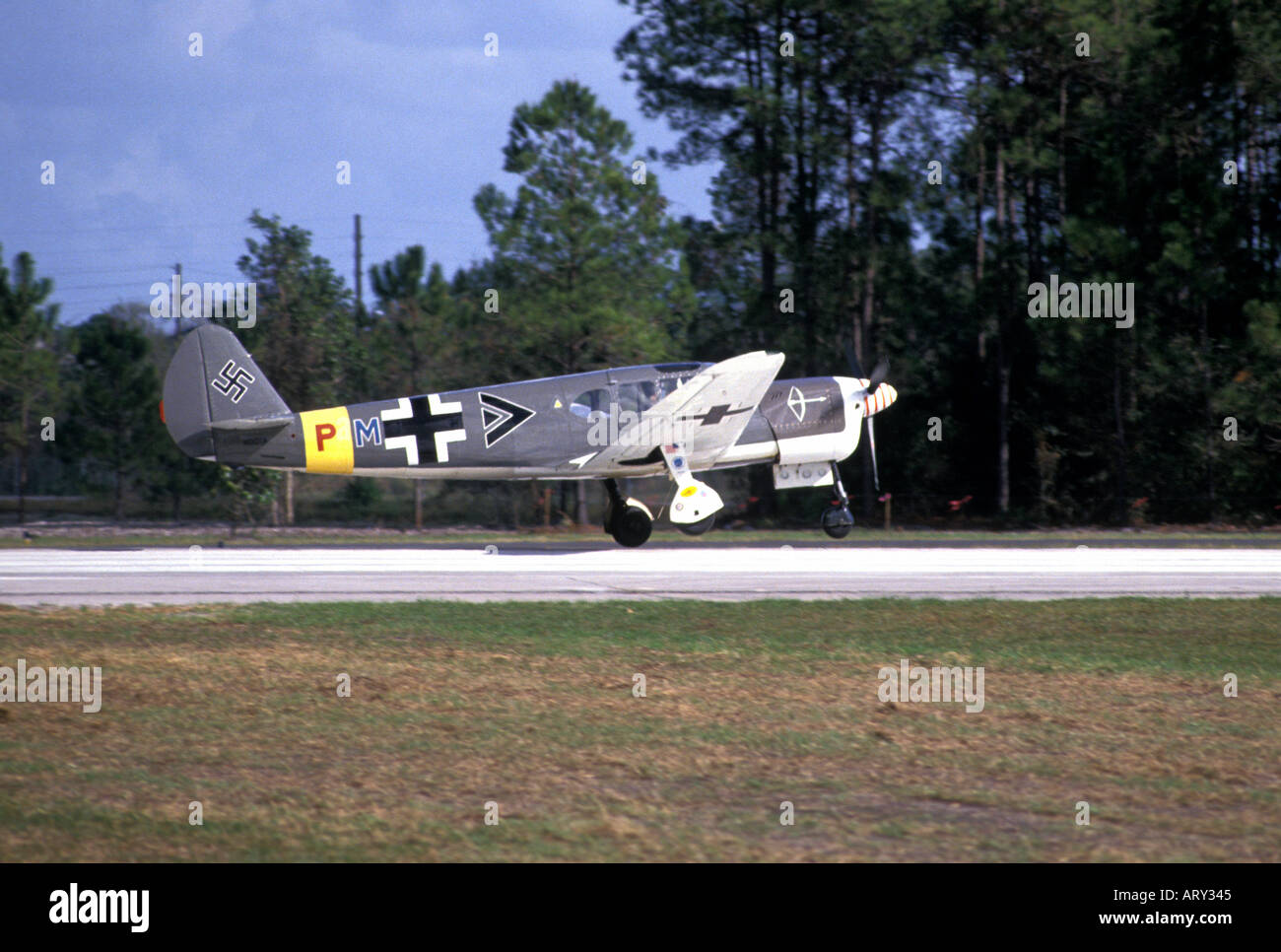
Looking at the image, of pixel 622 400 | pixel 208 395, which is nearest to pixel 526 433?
pixel 622 400

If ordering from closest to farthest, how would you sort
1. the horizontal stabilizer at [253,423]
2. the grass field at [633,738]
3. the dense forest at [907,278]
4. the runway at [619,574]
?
1. the grass field at [633,738]
2. the runway at [619,574]
3. the horizontal stabilizer at [253,423]
4. the dense forest at [907,278]

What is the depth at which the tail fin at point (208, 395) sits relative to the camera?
20.2m

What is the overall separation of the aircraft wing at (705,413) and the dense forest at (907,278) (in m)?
10.7

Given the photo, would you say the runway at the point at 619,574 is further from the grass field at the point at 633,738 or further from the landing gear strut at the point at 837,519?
the grass field at the point at 633,738

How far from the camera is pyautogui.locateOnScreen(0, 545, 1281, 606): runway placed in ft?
55.7

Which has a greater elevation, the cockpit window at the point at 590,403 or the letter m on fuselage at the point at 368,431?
the cockpit window at the point at 590,403

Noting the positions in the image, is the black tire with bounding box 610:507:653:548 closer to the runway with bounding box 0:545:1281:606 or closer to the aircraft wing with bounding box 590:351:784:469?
the runway with bounding box 0:545:1281:606

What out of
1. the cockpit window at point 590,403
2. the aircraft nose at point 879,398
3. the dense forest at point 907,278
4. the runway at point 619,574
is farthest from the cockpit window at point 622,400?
the dense forest at point 907,278

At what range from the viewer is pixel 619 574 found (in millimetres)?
19047

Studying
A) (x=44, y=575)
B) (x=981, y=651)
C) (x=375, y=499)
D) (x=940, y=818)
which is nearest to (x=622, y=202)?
(x=375, y=499)

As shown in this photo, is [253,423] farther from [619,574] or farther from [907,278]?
[907,278]

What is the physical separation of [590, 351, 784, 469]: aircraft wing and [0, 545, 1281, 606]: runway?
6.80 ft

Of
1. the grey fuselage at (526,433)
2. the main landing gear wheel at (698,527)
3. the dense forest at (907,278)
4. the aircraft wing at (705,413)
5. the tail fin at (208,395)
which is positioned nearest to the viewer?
the tail fin at (208,395)

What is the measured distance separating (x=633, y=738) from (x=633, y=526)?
13662mm
